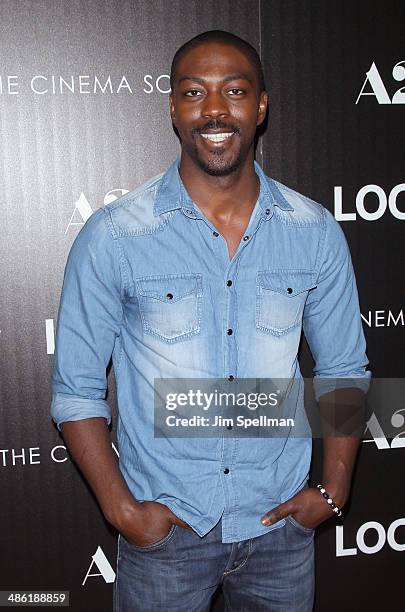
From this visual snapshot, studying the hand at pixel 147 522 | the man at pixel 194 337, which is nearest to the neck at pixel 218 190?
the man at pixel 194 337

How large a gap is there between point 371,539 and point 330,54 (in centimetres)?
165

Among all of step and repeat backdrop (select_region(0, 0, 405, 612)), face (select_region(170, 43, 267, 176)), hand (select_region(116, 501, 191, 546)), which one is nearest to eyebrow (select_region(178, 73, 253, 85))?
face (select_region(170, 43, 267, 176))

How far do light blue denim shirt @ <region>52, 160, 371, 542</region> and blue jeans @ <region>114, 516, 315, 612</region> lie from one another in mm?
47

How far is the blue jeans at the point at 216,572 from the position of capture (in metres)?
1.60

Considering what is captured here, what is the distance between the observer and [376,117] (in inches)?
86.7

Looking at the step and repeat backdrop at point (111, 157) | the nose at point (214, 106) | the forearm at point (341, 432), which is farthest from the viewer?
the step and repeat backdrop at point (111, 157)

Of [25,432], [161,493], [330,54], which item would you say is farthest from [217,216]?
[25,432]

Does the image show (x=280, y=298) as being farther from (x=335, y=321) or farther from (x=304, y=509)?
(x=304, y=509)

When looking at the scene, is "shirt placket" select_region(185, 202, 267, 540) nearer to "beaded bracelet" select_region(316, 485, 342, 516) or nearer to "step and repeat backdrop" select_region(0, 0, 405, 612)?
"beaded bracelet" select_region(316, 485, 342, 516)

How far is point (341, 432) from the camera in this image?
182cm

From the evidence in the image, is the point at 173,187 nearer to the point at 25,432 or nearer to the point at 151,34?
the point at 151,34

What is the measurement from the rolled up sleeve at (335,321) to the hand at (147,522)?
0.53 metres

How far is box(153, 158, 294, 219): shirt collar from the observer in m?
1.61

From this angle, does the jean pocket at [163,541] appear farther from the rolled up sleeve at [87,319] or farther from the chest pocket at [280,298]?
the chest pocket at [280,298]
